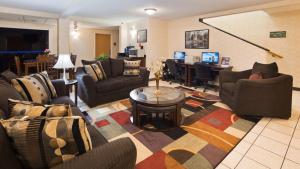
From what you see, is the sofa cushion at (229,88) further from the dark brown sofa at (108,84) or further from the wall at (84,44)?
the wall at (84,44)

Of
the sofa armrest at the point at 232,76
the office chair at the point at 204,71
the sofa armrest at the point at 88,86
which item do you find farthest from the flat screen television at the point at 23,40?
the sofa armrest at the point at 232,76

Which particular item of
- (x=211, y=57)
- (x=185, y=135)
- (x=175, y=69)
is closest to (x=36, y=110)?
(x=185, y=135)

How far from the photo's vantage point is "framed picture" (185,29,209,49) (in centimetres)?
547

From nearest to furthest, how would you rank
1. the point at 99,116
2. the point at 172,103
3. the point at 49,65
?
the point at 172,103
the point at 99,116
the point at 49,65

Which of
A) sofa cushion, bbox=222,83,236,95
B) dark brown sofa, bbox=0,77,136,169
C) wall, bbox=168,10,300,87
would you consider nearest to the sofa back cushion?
dark brown sofa, bbox=0,77,136,169

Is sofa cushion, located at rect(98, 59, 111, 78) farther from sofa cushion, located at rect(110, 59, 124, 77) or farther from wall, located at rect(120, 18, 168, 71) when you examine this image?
wall, located at rect(120, 18, 168, 71)

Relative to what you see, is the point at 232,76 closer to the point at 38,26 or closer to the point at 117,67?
the point at 117,67

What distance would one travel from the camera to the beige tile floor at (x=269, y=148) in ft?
5.88

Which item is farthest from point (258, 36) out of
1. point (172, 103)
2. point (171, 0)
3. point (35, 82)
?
point (35, 82)

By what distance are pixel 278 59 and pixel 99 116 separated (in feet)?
16.4

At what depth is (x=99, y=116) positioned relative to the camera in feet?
9.77

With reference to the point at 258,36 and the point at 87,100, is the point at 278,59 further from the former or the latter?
the point at 87,100

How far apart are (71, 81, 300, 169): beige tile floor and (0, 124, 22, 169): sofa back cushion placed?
5.53 feet

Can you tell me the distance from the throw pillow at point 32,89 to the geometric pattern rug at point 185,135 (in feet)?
2.87
